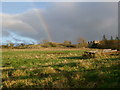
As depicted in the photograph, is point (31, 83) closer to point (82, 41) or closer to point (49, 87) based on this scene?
point (49, 87)

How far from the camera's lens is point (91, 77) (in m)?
7.94

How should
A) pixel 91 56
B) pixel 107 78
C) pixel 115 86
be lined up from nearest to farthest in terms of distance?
pixel 115 86 < pixel 107 78 < pixel 91 56

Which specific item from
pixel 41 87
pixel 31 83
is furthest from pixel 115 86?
pixel 31 83

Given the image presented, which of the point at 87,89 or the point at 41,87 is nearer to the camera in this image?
the point at 87,89

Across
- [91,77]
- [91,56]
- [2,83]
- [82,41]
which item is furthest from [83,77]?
[82,41]

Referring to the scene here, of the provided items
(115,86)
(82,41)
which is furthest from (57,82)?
(82,41)

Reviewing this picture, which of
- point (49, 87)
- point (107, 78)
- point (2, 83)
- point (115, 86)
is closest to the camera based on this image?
point (115, 86)

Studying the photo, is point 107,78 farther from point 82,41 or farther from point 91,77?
point 82,41

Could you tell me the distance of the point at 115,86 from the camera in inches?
254

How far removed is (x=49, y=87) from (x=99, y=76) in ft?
8.77

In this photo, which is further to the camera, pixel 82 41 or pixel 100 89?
pixel 82 41

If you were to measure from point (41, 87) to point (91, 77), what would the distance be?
268 cm

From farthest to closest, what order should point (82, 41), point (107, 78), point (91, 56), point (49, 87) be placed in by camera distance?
point (82, 41)
point (91, 56)
point (107, 78)
point (49, 87)

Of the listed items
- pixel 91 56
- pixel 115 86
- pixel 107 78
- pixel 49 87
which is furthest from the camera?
pixel 91 56
